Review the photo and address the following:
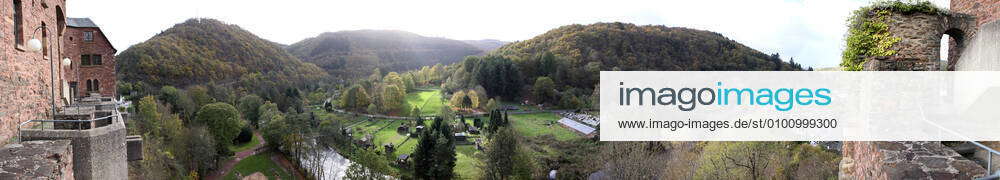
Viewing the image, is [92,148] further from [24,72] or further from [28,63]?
[28,63]

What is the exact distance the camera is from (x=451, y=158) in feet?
86.6

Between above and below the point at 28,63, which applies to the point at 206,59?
above

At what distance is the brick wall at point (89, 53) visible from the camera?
15531 millimetres

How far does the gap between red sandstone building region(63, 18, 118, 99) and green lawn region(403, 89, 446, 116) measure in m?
36.2

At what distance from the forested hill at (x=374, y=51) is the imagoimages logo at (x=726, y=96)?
3348 inches

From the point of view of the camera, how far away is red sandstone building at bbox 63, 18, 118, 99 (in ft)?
51.1

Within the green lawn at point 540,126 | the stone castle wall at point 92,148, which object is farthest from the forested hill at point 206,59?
the stone castle wall at point 92,148

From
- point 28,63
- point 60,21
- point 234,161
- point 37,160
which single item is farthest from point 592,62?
point 37,160

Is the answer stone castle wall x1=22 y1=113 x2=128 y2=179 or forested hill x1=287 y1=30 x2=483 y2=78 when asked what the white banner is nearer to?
stone castle wall x1=22 y1=113 x2=128 y2=179

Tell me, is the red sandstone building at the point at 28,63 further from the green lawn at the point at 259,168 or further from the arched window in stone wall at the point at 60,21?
the green lawn at the point at 259,168

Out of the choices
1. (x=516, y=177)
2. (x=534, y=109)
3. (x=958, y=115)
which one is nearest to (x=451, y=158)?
(x=516, y=177)

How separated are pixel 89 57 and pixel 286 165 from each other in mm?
15868

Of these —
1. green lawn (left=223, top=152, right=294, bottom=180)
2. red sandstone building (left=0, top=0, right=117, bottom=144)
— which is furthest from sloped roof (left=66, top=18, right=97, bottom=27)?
green lawn (left=223, top=152, right=294, bottom=180)

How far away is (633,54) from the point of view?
221ft
